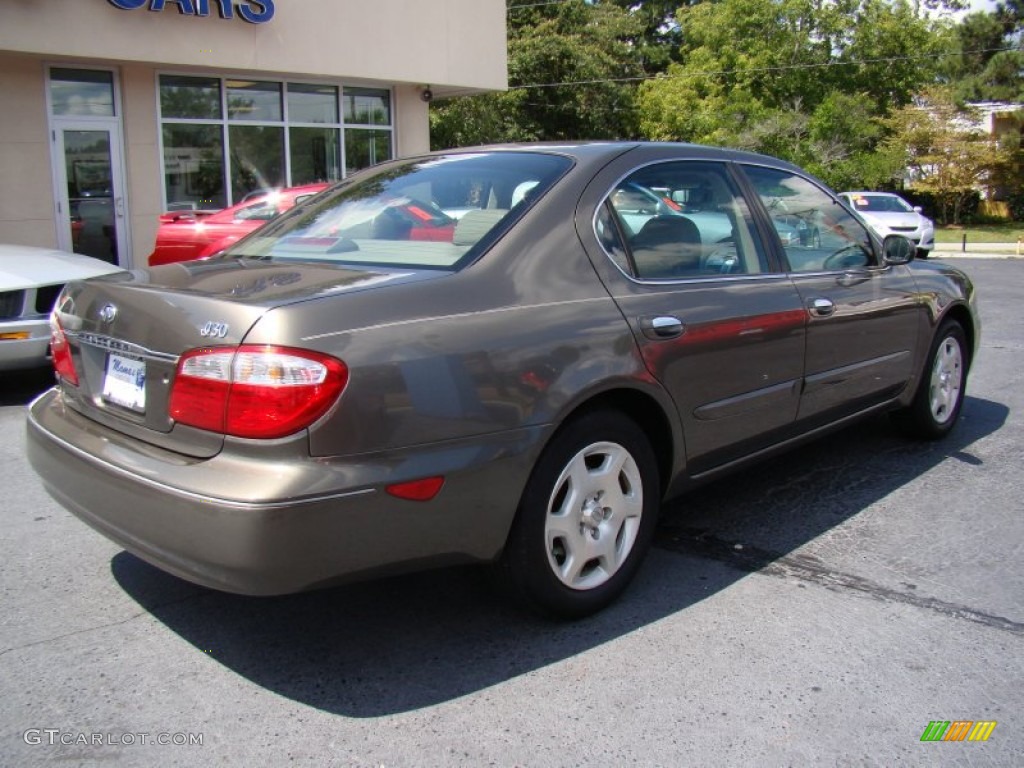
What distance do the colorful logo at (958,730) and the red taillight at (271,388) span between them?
1926mm

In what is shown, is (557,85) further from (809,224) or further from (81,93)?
(809,224)

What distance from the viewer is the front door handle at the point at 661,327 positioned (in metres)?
3.44

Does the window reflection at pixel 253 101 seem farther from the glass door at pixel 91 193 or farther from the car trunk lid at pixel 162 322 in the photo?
the car trunk lid at pixel 162 322

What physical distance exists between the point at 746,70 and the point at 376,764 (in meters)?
40.0

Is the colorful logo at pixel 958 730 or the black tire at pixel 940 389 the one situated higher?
the black tire at pixel 940 389

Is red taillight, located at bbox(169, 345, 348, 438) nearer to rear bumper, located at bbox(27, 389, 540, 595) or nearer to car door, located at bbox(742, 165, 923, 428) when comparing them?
rear bumper, located at bbox(27, 389, 540, 595)

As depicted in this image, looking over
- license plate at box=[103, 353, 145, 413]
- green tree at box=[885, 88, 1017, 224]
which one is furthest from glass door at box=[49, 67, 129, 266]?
green tree at box=[885, 88, 1017, 224]

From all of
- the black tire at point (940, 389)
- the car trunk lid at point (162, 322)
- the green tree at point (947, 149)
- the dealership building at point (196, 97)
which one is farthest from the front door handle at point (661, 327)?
the green tree at point (947, 149)

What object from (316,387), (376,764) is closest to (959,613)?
(376,764)

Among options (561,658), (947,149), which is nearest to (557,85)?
(947,149)

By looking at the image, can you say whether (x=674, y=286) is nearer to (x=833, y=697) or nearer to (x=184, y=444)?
(x=833, y=697)

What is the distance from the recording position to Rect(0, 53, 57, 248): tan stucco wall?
12367mm

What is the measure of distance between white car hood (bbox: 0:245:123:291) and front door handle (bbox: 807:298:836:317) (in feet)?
16.0

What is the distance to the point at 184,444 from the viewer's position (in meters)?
2.81
